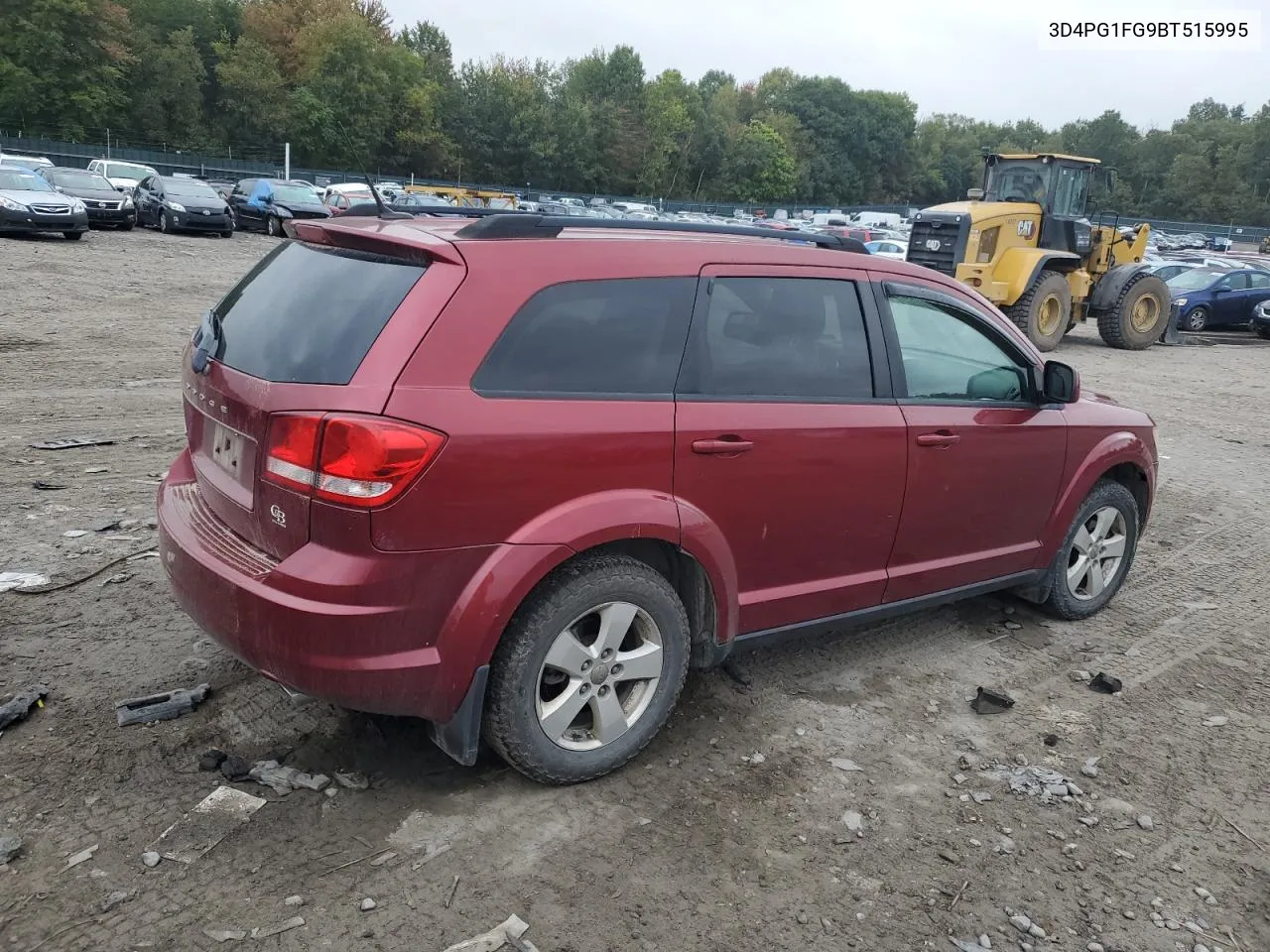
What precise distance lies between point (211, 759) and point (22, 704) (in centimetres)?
81

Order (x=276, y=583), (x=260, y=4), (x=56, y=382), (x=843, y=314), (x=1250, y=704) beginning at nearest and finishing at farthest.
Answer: (x=276, y=583) → (x=843, y=314) → (x=1250, y=704) → (x=56, y=382) → (x=260, y=4)

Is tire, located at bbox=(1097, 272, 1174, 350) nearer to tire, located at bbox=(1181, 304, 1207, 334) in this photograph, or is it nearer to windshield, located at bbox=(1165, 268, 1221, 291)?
tire, located at bbox=(1181, 304, 1207, 334)

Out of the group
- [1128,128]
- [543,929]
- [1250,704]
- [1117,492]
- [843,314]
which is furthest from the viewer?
[1128,128]

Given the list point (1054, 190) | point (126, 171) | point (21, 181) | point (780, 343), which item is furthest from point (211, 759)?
point (126, 171)

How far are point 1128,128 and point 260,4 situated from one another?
102 metres

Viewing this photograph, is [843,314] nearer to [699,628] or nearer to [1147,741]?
[699,628]

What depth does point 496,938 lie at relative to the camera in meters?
2.64

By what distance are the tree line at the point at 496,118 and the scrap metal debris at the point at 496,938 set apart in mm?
18202

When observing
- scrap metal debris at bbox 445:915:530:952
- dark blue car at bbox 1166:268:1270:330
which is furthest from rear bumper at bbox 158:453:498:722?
dark blue car at bbox 1166:268:1270:330

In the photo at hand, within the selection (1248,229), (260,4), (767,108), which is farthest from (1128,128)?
(260,4)

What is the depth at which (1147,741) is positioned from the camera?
3916 mm

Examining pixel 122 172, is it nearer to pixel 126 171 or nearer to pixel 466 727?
pixel 126 171

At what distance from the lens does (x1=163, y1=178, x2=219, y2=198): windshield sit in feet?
82.9

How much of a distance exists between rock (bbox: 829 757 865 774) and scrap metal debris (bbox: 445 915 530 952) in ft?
4.46
